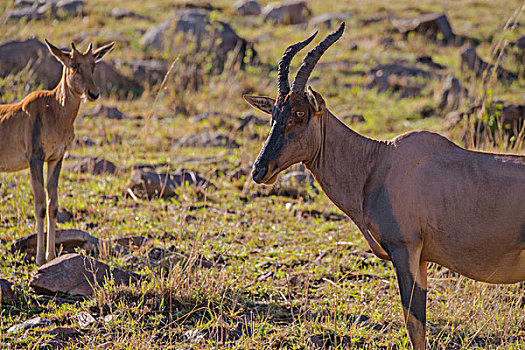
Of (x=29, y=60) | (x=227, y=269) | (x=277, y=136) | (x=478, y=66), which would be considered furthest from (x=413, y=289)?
(x=478, y=66)

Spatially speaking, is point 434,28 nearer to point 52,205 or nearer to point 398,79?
point 398,79

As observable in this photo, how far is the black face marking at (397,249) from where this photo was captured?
5.16 meters

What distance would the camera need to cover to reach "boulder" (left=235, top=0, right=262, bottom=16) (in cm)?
2628

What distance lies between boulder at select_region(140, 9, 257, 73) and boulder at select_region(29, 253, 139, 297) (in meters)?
11.1

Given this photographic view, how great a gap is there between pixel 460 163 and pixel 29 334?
13.0ft

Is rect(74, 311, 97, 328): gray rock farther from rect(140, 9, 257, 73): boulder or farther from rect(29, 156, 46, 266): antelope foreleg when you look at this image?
rect(140, 9, 257, 73): boulder

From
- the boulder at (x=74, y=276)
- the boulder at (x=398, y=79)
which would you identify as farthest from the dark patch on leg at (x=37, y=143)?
the boulder at (x=398, y=79)

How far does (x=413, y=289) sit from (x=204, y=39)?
46.1 ft

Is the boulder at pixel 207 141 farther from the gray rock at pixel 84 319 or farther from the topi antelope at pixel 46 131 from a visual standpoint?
the gray rock at pixel 84 319

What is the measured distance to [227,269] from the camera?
7418 mm

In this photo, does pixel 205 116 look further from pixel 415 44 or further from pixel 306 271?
pixel 415 44

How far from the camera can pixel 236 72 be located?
16.6 meters

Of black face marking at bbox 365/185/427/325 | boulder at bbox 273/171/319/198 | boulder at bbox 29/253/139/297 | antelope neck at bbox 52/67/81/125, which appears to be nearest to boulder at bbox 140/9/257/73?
boulder at bbox 273/171/319/198

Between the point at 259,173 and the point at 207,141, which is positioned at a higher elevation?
the point at 259,173
